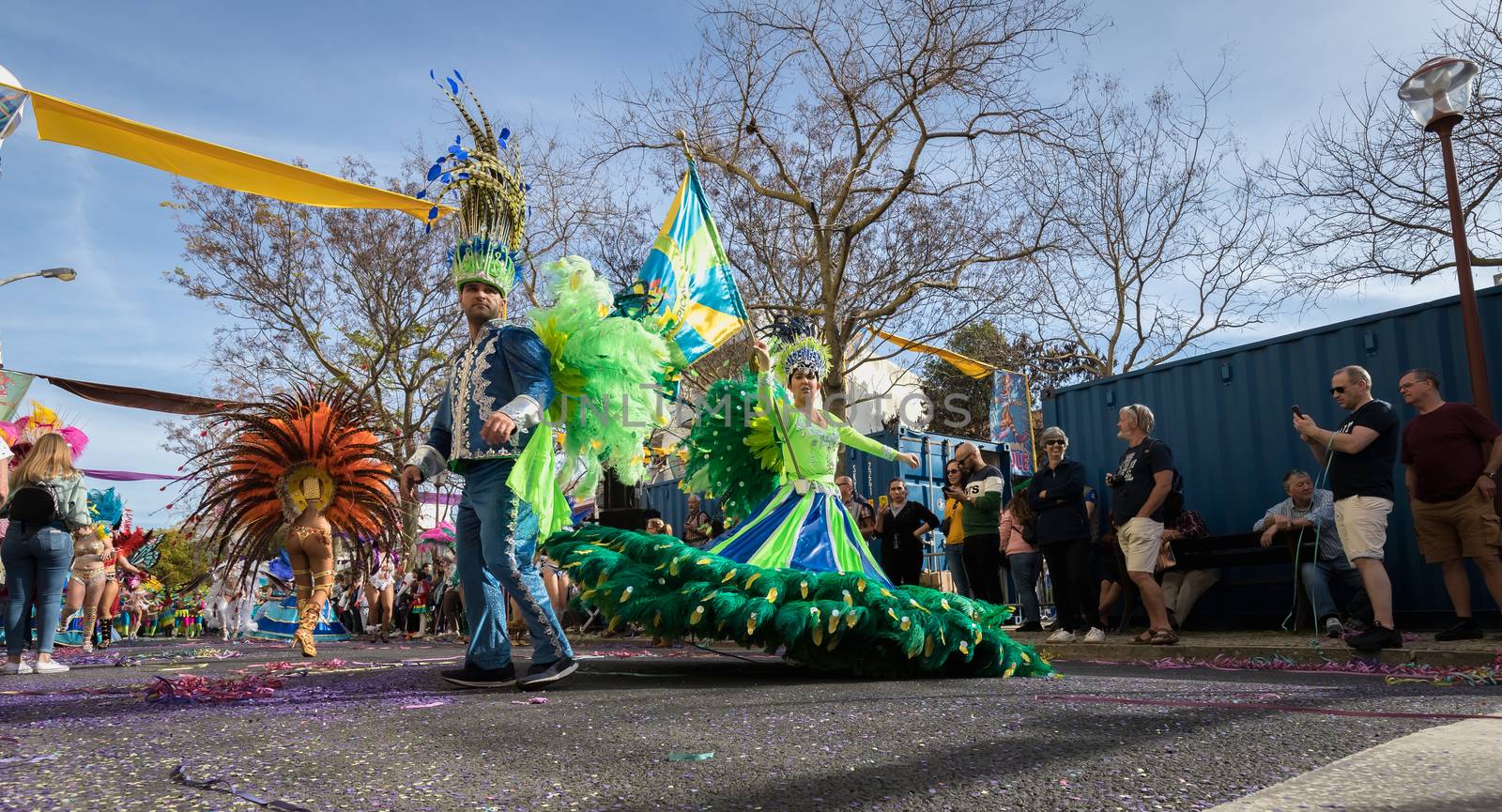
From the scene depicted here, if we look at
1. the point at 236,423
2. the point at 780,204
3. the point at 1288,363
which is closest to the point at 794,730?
the point at 236,423

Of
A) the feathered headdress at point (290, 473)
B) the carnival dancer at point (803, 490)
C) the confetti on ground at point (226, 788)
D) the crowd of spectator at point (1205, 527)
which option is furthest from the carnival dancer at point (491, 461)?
the crowd of spectator at point (1205, 527)

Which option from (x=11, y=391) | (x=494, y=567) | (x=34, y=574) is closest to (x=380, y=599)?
(x=34, y=574)

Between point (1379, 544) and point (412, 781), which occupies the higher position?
point (1379, 544)

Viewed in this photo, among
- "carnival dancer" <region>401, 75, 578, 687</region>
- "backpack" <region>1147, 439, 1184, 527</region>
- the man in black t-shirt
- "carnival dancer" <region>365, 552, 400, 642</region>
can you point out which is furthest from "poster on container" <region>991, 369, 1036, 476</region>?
"carnival dancer" <region>401, 75, 578, 687</region>

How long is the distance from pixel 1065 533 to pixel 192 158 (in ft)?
28.9

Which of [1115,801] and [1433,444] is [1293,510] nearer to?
[1433,444]

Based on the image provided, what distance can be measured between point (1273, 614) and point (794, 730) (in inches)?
265

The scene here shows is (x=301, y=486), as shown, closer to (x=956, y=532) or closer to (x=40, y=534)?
(x=40, y=534)

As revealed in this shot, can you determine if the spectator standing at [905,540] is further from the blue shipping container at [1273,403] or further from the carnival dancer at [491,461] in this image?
the carnival dancer at [491,461]

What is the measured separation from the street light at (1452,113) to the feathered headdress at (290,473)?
7763 mm

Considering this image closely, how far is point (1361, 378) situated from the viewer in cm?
570

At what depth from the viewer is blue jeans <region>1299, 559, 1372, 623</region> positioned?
6.97 metres

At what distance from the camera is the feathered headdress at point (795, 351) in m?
6.45

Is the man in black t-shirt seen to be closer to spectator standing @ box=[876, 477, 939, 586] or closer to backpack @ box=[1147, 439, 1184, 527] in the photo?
backpack @ box=[1147, 439, 1184, 527]
